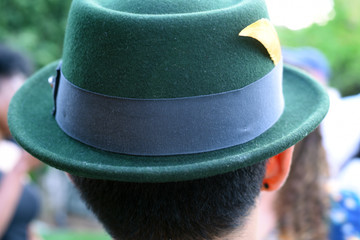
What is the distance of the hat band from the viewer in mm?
1183

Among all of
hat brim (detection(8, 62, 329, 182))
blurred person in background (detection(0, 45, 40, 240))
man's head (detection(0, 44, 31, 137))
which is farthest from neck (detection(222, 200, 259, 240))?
man's head (detection(0, 44, 31, 137))

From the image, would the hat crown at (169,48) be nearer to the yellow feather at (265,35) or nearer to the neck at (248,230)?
the yellow feather at (265,35)

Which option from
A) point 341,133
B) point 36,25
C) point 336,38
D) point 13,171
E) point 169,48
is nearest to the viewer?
point 169,48

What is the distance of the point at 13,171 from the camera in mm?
3148

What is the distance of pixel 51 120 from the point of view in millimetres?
1545

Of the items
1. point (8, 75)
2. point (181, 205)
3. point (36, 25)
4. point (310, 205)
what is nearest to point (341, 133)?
point (310, 205)

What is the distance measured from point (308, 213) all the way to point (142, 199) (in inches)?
70.3

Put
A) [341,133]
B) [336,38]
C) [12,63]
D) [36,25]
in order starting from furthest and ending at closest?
1. [336,38]
2. [36,25]
3. [12,63]
4. [341,133]

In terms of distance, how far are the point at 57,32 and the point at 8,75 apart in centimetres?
611

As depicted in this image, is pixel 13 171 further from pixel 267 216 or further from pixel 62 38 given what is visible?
pixel 62 38

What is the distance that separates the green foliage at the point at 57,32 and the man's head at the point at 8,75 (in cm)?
439

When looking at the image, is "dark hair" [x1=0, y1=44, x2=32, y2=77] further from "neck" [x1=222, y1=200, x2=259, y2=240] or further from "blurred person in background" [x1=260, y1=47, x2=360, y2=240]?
"neck" [x1=222, y1=200, x2=259, y2=240]

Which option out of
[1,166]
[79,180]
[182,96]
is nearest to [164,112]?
[182,96]

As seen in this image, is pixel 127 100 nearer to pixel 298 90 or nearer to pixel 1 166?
pixel 298 90
